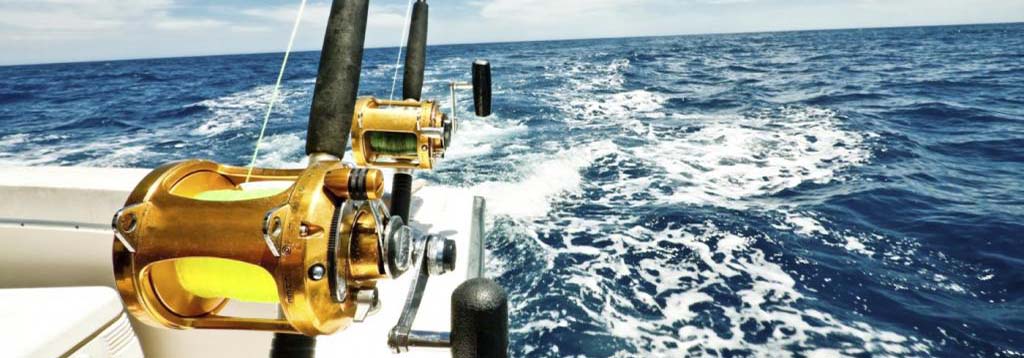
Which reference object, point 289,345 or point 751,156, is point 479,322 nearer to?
point 289,345

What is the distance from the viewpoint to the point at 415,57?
219 cm

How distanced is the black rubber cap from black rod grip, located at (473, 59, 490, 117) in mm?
1323

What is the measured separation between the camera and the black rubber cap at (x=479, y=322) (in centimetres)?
81

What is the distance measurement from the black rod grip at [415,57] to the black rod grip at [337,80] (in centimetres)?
110

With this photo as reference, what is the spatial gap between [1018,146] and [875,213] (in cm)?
425

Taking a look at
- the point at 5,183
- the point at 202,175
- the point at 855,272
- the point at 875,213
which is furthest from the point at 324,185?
the point at 875,213

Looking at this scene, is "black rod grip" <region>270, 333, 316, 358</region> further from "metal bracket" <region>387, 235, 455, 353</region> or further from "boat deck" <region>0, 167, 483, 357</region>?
"boat deck" <region>0, 167, 483, 357</region>

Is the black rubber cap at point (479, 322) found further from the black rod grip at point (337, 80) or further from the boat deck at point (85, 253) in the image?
the boat deck at point (85, 253)

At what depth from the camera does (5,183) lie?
1692mm

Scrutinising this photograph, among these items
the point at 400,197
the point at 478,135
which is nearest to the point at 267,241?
the point at 400,197

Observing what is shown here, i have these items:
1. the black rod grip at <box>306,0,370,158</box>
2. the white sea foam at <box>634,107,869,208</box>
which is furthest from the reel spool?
the white sea foam at <box>634,107,869,208</box>

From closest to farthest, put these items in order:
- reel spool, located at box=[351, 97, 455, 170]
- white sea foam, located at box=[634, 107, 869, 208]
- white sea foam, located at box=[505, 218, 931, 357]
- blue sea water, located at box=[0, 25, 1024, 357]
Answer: reel spool, located at box=[351, 97, 455, 170], white sea foam, located at box=[505, 218, 931, 357], blue sea water, located at box=[0, 25, 1024, 357], white sea foam, located at box=[634, 107, 869, 208]

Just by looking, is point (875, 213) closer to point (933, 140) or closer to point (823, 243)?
point (823, 243)

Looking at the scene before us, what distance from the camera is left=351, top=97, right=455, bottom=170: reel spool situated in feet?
6.54
